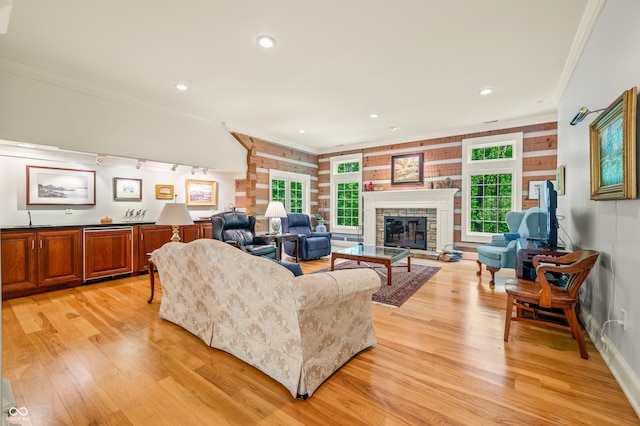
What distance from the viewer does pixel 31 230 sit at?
3.71 m

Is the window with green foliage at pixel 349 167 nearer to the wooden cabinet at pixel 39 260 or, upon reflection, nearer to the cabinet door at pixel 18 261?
the wooden cabinet at pixel 39 260

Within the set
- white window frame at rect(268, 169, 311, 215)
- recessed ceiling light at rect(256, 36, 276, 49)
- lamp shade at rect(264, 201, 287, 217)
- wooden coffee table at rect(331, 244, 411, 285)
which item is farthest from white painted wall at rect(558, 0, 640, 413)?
white window frame at rect(268, 169, 311, 215)

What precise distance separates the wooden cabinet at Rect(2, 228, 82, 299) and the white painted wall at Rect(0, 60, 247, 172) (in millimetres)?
1204

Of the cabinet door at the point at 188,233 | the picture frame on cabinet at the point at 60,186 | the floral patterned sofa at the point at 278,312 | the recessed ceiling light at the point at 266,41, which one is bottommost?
the floral patterned sofa at the point at 278,312

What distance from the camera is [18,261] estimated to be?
3.63 meters

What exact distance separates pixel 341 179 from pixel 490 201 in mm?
3615

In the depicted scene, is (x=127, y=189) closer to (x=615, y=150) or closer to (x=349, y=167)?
(x=349, y=167)

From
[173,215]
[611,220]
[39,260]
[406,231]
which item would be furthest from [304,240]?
[611,220]

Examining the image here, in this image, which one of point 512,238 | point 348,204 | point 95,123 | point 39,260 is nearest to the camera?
point 39,260

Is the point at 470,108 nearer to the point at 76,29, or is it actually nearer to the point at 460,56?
the point at 460,56

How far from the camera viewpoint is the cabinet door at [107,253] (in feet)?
13.8

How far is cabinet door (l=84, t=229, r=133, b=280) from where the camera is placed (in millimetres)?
4199

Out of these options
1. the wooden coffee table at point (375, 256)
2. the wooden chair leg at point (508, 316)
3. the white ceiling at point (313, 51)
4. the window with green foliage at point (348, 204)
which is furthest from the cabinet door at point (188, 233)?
the wooden chair leg at point (508, 316)

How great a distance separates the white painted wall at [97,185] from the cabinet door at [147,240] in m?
0.50
